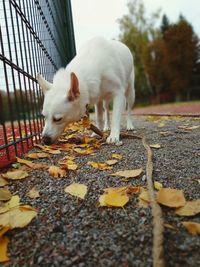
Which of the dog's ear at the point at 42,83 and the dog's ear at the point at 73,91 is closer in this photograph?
the dog's ear at the point at 73,91

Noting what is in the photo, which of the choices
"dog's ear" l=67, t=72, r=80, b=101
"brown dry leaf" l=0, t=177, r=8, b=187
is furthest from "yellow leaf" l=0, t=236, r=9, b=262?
"dog's ear" l=67, t=72, r=80, b=101

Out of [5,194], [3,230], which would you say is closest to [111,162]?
[5,194]

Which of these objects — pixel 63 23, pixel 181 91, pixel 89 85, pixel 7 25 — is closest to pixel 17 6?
pixel 7 25

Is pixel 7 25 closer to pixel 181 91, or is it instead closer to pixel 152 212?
pixel 152 212

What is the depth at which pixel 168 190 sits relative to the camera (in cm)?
138

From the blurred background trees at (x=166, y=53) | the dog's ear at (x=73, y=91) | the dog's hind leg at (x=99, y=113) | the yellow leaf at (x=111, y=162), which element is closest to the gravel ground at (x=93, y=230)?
the yellow leaf at (x=111, y=162)

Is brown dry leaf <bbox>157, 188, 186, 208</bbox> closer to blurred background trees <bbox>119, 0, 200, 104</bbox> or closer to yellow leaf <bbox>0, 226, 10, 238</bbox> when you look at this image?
yellow leaf <bbox>0, 226, 10, 238</bbox>

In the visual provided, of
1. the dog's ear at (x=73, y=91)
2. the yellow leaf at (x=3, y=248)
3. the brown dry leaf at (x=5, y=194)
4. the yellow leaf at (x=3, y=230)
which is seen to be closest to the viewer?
the yellow leaf at (x=3, y=248)

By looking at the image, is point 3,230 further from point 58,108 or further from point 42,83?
point 42,83

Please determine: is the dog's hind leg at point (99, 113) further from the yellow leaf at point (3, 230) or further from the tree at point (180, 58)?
the tree at point (180, 58)

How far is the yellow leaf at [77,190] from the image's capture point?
57.1 inches

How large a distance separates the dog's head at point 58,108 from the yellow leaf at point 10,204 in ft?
4.10

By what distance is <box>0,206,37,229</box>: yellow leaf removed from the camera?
3.88 feet

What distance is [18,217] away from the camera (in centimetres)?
124
